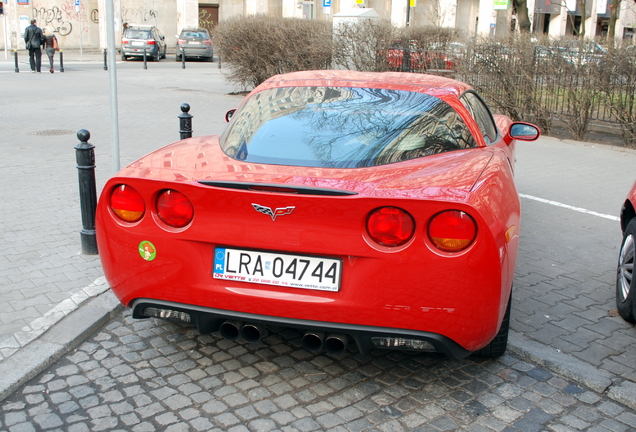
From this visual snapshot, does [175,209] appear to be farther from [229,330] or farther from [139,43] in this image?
[139,43]

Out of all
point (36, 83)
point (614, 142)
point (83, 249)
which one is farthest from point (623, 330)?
point (36, 83)

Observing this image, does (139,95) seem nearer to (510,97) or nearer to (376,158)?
(510,97)

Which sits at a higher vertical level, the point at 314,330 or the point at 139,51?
the point at 139,51

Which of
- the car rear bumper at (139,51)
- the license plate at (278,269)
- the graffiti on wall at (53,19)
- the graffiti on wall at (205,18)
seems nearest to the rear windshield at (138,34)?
the car rear bumper at (139,51)

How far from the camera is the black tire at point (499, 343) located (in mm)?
3682

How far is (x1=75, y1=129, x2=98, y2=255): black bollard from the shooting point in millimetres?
5031

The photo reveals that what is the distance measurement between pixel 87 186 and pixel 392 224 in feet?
9.82

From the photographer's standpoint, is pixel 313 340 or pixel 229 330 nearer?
pixel 313 340

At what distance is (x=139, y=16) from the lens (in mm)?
46312

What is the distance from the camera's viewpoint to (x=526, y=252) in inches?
229

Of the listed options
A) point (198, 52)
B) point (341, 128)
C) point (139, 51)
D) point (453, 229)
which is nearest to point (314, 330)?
point (453, 229)

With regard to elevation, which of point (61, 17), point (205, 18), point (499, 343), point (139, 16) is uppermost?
point (205, 18)

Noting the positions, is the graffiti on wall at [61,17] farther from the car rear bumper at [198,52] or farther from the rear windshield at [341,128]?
the rear windshield at [341,128]

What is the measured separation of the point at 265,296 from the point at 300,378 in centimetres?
64
